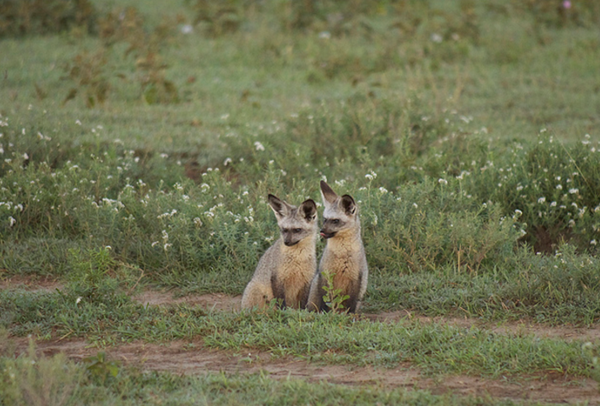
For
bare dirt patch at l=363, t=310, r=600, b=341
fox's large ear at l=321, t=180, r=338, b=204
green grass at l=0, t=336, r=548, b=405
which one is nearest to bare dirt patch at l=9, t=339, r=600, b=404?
green grass at l=0, t=336, r=548, b=405

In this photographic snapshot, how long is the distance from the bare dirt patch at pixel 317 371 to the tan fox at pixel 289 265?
2.95 ft

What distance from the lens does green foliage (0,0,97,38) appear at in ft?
50.2

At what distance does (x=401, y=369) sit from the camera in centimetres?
491

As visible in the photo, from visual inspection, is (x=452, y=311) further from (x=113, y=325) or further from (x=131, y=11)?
(x=131, y=11)

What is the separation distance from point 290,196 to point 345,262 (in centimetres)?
179

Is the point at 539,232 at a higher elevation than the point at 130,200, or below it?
below

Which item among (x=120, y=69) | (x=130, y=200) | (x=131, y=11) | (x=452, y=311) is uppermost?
(x=131, y=11)

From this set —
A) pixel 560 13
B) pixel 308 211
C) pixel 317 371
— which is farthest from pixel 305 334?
pixel 560 13

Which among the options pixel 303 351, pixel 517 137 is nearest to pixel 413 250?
pixel 303 351

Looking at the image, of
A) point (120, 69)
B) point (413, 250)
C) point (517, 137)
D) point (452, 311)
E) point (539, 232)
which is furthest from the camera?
point (120, 69)

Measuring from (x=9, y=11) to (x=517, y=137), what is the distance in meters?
10.8

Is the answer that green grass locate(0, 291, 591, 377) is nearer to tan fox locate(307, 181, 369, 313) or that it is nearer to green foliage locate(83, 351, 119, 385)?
tan fox locate(307, 181, 369, 313)

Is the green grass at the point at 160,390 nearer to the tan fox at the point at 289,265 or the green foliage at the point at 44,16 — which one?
the tan fox at the point at 289,265

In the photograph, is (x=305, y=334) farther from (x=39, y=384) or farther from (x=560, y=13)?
(x=560, y=13)
